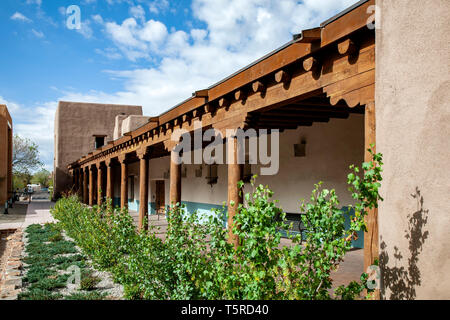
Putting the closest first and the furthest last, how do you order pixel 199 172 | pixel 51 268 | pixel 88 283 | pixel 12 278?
pixel 88 283 → pixel 12 278 → pixel 51 268 → pixel 199 172

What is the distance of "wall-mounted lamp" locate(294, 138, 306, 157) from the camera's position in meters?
8.80

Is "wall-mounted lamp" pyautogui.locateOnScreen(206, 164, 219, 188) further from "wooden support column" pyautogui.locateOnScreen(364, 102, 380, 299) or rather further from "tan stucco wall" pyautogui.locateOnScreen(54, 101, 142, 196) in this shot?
"tan stucco wall" pyautogui.locateOnScreen(54, 101, 142, 196)

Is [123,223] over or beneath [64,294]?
over

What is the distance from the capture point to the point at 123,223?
651cm

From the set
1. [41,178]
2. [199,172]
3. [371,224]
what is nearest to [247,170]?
[199,172]

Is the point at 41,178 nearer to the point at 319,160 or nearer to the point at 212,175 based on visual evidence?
the point at 212,175

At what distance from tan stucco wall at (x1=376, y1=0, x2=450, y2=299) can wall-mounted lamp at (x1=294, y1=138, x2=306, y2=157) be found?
5.86 metres

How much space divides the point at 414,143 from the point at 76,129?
1111 inches

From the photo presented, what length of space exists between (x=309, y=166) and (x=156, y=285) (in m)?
5.28

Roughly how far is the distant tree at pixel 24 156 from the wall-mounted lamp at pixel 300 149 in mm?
34135

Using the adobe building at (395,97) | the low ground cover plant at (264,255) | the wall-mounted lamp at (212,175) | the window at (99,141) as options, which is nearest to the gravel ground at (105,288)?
the low ground cover plant at (264,255)

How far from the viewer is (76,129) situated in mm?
27625
